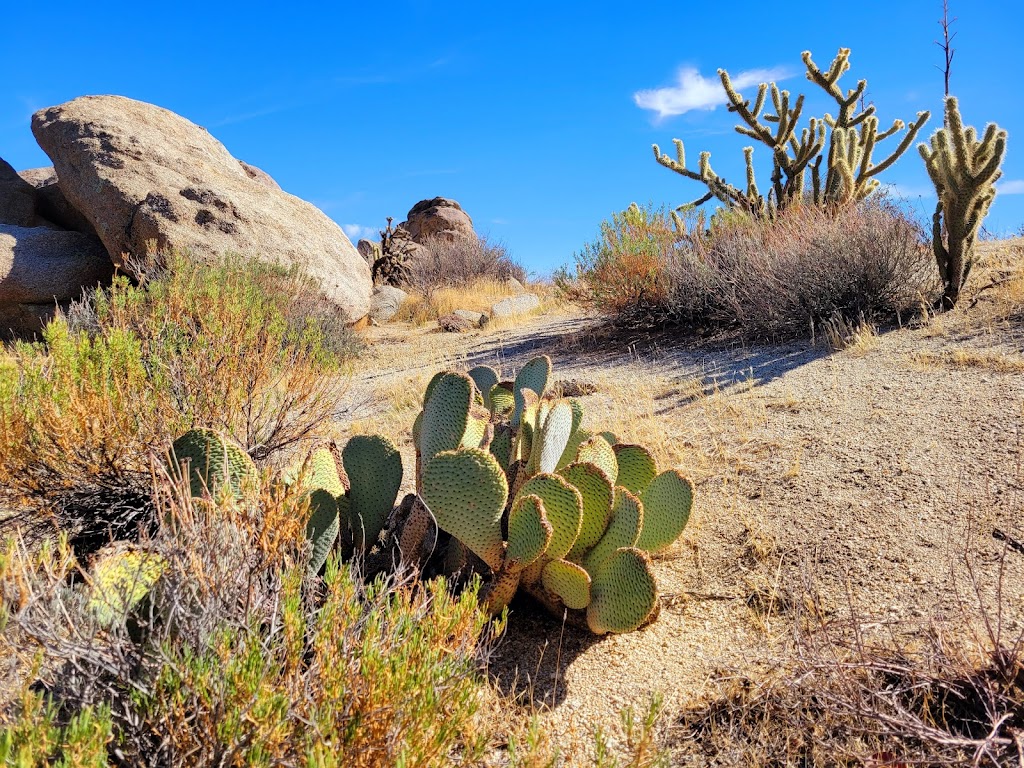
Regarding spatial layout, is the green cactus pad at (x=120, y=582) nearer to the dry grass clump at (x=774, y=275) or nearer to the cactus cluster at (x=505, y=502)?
the cactus cluster at (x=505, y=502)

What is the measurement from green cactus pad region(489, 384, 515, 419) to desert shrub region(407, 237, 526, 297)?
12.7 meters

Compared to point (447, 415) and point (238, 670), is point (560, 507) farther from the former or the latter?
point (238, 670)

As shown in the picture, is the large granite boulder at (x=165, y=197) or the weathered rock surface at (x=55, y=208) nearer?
the large granite boulder at (x=165, y=197)

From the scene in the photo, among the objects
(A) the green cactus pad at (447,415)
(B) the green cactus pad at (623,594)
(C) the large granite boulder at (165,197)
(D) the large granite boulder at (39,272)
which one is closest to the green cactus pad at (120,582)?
(A) the green cactus pad at (447,415)

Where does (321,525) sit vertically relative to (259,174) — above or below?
below

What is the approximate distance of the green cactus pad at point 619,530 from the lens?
109 inches

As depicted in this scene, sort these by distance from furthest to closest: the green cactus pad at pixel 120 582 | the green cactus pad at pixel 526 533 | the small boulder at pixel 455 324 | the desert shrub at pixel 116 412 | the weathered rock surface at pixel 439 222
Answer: the weathered rock surface at pixel 439 222 → the small boulder at pixel 455 324 → the desert shrub at pixel 116 412 → the green cactus pad at pixel 526 533 → the green cactus pad at pixel 120 582

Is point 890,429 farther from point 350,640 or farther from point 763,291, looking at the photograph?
point 350,640

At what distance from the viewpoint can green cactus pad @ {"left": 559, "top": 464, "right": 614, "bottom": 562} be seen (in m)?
2.82

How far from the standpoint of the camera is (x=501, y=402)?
4.06 meters

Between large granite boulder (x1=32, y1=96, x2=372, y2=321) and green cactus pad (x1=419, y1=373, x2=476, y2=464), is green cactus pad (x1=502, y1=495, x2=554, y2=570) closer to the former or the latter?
green cactus pad (x1=419, y1=373, x2=476, y2=464)

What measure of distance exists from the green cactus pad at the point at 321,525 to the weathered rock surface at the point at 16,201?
12.1 m

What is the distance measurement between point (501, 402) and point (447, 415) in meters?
1.11

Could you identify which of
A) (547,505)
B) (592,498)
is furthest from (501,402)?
(547,505)
